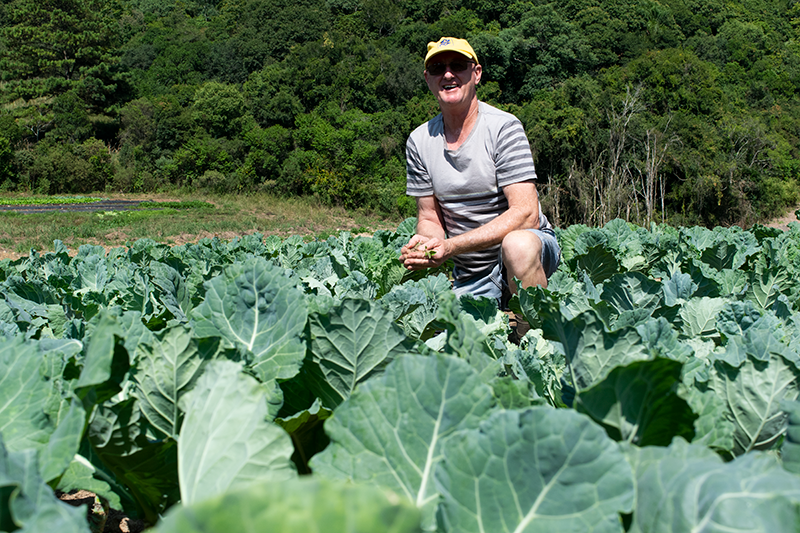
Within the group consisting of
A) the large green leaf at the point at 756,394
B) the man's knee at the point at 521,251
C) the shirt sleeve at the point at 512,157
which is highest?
the shirt sleeve at the point at 512,157

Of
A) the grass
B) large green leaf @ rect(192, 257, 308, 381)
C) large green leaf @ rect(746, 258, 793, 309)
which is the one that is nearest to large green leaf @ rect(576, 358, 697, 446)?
large green leaf @ rect(192, 257, 308, 381)

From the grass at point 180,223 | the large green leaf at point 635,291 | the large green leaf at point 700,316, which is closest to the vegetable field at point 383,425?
the large green leaf at point 700,316

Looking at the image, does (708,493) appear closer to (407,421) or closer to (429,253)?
(407,421)

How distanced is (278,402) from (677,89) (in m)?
37.5

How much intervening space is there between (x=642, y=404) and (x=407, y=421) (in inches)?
14.7

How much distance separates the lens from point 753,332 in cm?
133

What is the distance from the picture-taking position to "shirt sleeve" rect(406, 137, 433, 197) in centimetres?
372

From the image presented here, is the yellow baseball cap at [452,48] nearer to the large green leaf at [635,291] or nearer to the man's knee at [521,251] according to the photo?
the man's knee at [521,251]

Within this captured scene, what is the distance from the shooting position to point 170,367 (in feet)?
3.46

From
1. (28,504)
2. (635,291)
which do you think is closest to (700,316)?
(635,291)

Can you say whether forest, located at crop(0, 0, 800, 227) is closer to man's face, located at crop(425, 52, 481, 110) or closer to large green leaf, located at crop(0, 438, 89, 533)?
man's face, located at crop(425, 52, 481, 110)

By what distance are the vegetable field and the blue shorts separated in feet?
5.50

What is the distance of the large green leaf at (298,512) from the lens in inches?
17.8

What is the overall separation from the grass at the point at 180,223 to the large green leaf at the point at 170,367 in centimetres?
773
